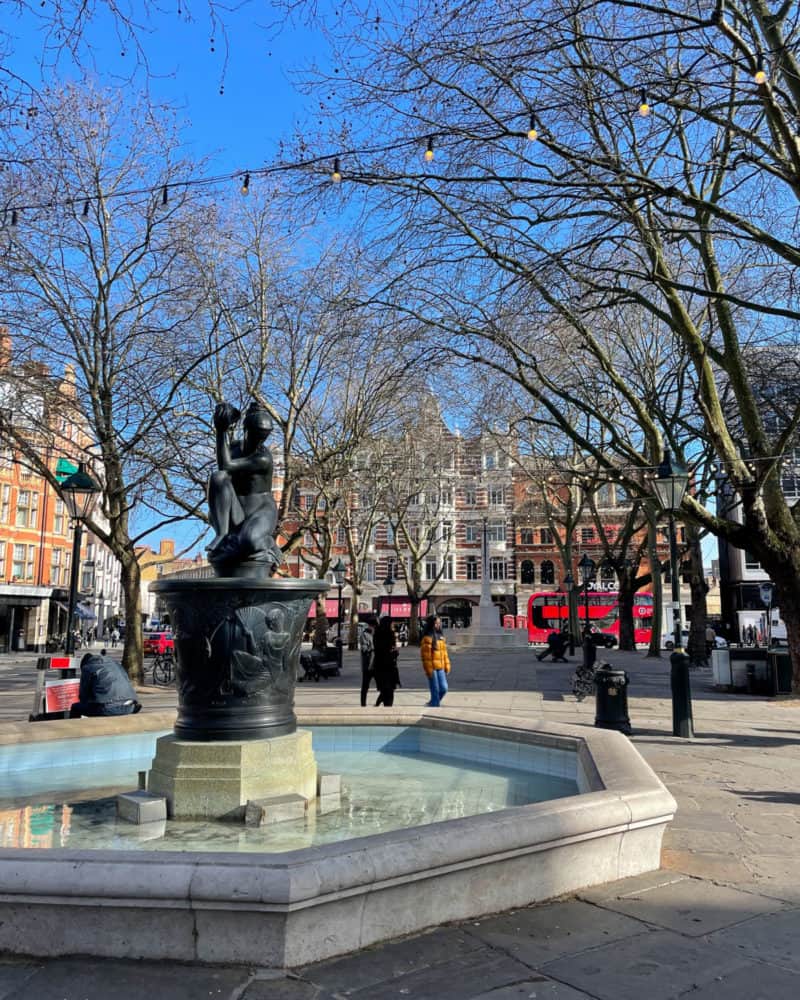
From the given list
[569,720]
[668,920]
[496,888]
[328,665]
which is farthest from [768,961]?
[328,665]

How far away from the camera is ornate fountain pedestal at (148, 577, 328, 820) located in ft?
18.4

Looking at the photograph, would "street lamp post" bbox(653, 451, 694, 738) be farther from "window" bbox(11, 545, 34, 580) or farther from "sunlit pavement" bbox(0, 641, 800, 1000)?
"window" bbox(11, 545, 34, 580)

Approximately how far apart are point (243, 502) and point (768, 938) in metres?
4.93

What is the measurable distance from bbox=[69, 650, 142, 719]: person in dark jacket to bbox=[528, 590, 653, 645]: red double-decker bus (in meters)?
39.5

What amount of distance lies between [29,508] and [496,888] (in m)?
53.7

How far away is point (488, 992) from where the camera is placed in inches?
119

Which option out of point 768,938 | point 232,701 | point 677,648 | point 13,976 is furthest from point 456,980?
point 677,648

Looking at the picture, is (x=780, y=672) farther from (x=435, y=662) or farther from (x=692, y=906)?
(x=692, y=906)

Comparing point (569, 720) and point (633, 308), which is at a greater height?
point (633, 308)

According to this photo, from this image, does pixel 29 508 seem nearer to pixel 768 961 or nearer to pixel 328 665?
pixel 328 665

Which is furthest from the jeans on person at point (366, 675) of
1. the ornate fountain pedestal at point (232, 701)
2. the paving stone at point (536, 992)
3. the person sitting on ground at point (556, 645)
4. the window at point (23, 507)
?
the window at point (23, 507)

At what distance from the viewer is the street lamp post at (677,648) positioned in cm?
1044

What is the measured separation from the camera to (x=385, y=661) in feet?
40.8

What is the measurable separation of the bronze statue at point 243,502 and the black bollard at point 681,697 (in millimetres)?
6510
